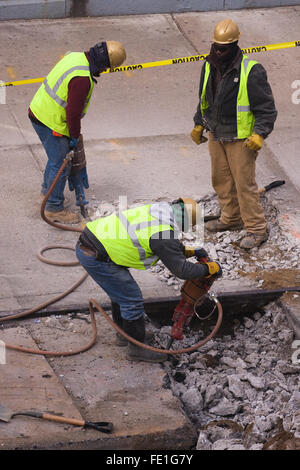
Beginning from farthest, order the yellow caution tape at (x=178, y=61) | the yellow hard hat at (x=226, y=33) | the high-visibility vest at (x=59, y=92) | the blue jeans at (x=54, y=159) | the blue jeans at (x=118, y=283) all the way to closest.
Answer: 1. the yellow caution tape at (x=178, y=61)
2. the blue jeans at (x=54, y=159)
3. the high-visibility vest at (x=59, y=92)
4. the yellow hard hat at (x=226, y=33)
5. the blue jeans at (x=118, y=283)

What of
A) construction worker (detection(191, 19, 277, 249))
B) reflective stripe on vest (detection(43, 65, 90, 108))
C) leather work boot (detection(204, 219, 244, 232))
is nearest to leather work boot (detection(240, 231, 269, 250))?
construction worker (detection(191, 19, 277, 249))

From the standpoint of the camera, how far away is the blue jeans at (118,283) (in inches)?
219

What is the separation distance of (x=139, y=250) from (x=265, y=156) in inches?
142

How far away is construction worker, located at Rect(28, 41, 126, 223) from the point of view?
6746 millimetres

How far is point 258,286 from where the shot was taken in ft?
21.9

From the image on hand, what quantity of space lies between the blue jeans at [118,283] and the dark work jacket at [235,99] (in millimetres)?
1897

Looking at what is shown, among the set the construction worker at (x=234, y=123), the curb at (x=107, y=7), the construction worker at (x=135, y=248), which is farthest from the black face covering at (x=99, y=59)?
the curb at (x=107, y=7)

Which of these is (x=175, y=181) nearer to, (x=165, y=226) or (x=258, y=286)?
(x=258, y=286)

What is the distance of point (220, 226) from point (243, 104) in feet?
4.52

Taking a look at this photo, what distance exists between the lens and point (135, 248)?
214 inches

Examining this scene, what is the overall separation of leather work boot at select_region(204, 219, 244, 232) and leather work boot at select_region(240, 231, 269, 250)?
0.23 meters

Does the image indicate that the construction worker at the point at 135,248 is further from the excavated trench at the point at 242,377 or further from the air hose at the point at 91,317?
the excavated trench at the point at 242,377

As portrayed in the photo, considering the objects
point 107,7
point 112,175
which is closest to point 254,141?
point 112,175

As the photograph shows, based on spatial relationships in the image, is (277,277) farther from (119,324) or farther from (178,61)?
(178,61)
